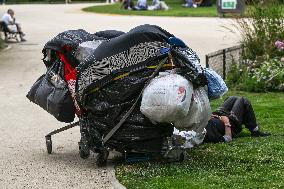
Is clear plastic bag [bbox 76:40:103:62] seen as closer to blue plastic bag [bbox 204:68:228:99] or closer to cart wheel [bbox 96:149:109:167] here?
cart wheel [bbox 96:149:109:167]

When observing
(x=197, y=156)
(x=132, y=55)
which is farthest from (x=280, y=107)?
(x=132, y=55)

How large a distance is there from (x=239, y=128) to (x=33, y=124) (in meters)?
3.21

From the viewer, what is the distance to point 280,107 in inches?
437

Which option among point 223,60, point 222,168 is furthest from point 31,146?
point 223,60

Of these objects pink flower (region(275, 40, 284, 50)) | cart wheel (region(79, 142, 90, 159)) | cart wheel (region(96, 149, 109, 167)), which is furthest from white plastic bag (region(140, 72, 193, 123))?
pink flower (region(275, 40, 284, 50))

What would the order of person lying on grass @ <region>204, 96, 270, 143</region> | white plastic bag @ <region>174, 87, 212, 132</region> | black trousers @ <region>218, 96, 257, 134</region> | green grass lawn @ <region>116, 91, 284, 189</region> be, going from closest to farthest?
green grass lawn @ <region>116, 91, 284, 189</region>
white plastic bag @ <region>174, 87, 212, 132</region>
person lying on grass @ <region>204, 96, 270, 143</region>
black trousers @ <region>218, 96, 257, 134</region>

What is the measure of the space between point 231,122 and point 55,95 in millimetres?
2033

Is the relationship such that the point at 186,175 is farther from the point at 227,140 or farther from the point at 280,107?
the point at 280,107

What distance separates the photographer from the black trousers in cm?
873

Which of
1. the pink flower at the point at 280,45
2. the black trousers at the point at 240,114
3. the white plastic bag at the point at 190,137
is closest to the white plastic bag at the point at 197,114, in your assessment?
the white plastic bag at the point at 190,137

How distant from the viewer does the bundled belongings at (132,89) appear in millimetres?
7453

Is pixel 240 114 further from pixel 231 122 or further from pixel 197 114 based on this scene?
pixel 197 114

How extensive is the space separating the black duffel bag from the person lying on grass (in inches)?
62.0

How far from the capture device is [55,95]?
820cm
